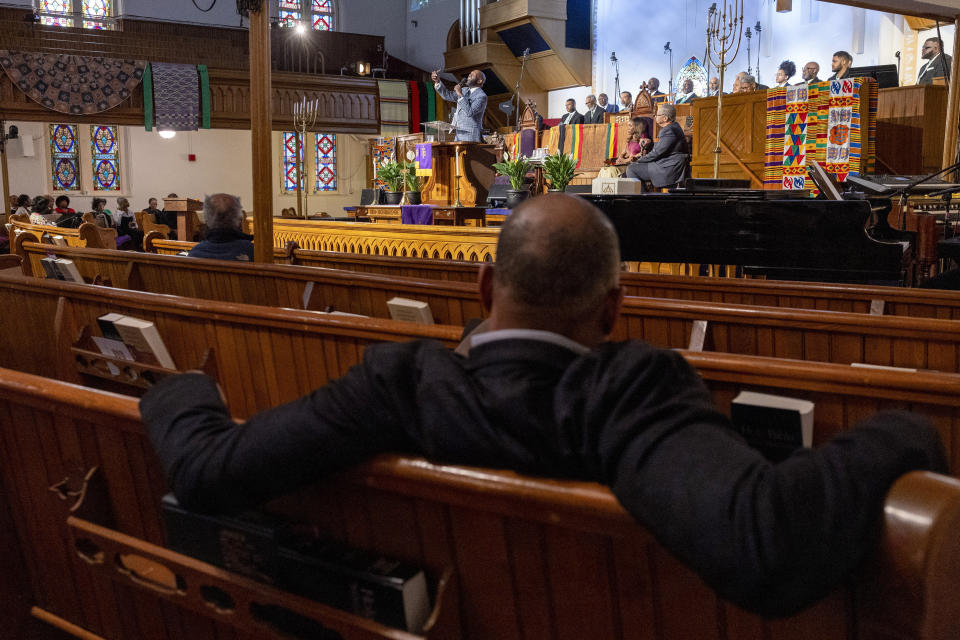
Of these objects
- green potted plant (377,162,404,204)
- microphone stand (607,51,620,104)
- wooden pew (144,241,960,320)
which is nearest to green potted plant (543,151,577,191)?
wooden pew (144,241,960,320)

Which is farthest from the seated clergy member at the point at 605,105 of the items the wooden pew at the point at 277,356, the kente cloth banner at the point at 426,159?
the wooden pew at the point at 277,356

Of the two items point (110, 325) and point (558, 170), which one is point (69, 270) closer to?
point (110, 325)

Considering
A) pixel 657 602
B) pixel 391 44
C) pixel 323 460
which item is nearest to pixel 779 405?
pixel 657 602

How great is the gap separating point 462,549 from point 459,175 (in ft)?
26.2

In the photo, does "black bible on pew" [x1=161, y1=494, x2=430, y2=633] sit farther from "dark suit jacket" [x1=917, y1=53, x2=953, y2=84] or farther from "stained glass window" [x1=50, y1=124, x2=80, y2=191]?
"stained glass window" [x1=50, y1=124, x2=80, y2=191]

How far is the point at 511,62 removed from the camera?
16438 mm

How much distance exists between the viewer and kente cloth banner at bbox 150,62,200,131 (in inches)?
531

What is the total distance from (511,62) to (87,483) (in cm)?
1618

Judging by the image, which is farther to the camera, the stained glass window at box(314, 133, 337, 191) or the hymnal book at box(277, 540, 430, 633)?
the stained glass window at box(314, 133, 337, 191)

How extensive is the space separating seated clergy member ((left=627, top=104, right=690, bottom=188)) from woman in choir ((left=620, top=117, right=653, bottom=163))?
120 cm

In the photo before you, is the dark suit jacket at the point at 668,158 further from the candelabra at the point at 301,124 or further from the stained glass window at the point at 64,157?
the stained glass window at the point at 64,157

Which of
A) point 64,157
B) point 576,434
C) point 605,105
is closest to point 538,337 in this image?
point 576,434

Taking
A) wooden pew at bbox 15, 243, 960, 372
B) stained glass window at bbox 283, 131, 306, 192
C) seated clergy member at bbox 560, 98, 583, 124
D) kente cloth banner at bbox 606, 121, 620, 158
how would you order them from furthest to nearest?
stained glass window at bbox 283, 131, 306, 192 < seated clergy member at bbox 560, 98, 583, 124 < kente cloth banner at bbox 606, 121, 620, 158 < wooden pew at bbox 15, 243, 960, 372

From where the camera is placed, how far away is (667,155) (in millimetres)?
8078
